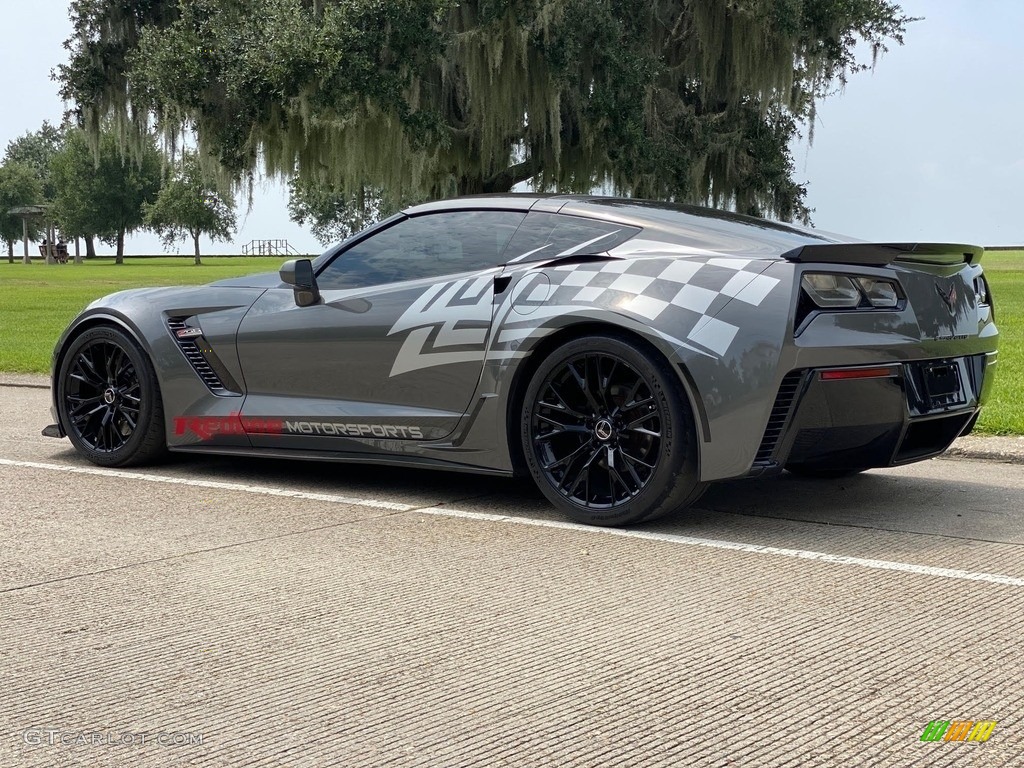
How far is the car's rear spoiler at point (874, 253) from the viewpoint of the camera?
4.81 m

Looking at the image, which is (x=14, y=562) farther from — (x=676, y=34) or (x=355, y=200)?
(x=676, y=34)

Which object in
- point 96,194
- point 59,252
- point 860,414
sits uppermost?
point 96,194

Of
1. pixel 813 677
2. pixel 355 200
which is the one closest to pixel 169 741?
pixel 813 677

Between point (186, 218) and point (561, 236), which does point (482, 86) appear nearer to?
point (561, 236)

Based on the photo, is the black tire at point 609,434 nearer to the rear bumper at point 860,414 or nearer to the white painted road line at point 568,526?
the white painted road line at point 568,526

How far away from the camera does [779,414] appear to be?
4.77 metres

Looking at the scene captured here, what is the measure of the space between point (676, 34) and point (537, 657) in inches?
660

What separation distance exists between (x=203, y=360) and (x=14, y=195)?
101 m

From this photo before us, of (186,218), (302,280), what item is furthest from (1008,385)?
(186,218)

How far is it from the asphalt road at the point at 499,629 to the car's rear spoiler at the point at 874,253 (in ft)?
3.52

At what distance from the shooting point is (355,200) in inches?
740

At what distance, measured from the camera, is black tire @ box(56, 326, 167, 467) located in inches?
254

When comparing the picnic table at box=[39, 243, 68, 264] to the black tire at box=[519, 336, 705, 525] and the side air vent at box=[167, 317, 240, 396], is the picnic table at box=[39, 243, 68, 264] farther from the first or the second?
the black tire at box=[519, 336, 705, 525]

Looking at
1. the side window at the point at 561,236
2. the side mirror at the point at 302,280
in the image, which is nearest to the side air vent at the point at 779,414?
the side window at the point at 561,236
